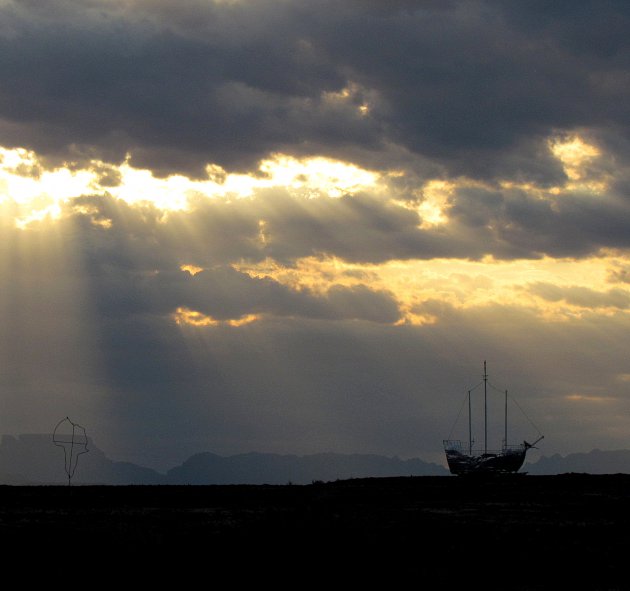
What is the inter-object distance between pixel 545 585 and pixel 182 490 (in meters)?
49.2

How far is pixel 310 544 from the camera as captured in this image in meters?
43.9

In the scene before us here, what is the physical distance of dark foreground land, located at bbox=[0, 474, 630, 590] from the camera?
133ft

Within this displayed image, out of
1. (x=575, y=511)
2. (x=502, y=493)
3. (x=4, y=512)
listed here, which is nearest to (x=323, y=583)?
(x=4, y=512)

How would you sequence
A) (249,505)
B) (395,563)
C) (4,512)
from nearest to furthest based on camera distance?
(395,563) < (4,512) < (249,505)

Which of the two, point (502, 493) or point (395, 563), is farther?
point (502, 493)

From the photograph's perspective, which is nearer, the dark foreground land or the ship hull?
the dark foreground land

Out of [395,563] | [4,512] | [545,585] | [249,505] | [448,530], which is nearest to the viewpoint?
[545,585]

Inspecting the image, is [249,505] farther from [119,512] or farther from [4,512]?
[4,512]

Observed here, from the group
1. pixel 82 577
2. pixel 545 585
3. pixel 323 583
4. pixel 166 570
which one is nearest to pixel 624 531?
pixel 545 585

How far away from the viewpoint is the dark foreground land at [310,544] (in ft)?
133

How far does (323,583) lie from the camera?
40188 mm

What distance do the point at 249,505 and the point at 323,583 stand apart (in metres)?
28.3

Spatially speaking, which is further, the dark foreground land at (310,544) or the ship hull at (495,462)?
the ship hull at (495,462)

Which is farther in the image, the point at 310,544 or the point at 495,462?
the point at 495,462
